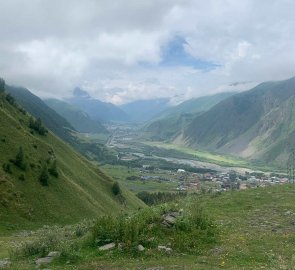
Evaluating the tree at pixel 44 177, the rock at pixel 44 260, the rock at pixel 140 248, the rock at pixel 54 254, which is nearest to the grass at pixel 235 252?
the rock at pixel 140 248

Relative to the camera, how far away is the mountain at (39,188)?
6788 centimetres

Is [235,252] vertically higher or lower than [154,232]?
lower

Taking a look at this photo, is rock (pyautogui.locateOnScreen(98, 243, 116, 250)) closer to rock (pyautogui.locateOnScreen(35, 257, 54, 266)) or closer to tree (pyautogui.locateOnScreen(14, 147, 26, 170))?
rock (pyautogui.locateOnScreen(35, 257, 54, 266))

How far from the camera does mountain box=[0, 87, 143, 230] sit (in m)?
67.9

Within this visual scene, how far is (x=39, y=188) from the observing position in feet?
250

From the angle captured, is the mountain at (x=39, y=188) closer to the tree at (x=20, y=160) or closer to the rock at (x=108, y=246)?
the tree at (x=20, y=160)

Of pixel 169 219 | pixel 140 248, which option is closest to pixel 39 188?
pixel 169 219

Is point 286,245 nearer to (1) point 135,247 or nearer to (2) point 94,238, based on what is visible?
(1) point 135,247

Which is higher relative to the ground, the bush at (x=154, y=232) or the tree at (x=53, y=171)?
the bush at (x=154, y=232)

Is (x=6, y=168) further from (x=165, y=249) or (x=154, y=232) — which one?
(x=165, y=249)

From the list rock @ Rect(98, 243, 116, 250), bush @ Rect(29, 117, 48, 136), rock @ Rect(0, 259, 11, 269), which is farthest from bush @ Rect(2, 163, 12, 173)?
rock @ Rect(98, 243, 116, 250)

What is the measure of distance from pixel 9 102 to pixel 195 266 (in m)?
112

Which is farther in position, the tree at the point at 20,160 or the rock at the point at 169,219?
the tree at the point at 20,160

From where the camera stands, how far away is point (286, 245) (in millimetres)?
27047
